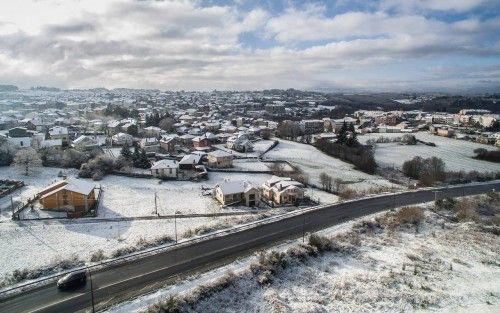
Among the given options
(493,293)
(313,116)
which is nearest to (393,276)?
(493,293)

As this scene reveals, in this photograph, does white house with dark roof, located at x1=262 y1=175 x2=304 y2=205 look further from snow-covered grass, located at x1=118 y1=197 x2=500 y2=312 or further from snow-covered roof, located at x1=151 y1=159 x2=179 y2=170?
snow-covered roof, located at x1=151 y1=159 x2=179 y2=170

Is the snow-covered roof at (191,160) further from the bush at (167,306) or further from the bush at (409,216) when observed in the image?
the bush at (167,306)

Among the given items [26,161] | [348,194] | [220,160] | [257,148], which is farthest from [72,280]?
[257,148]

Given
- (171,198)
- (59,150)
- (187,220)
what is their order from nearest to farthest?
(187,220) → (171,198) → (59,150)

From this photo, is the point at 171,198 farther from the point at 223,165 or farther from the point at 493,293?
the point at 493,293

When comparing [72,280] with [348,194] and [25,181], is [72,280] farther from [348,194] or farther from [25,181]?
[348,194]

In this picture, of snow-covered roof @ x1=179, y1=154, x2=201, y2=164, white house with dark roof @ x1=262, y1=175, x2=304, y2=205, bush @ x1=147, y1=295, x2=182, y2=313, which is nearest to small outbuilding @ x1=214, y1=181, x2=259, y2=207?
white house with dark roof @ x1=262, y1=175, x2=304, y2=205
